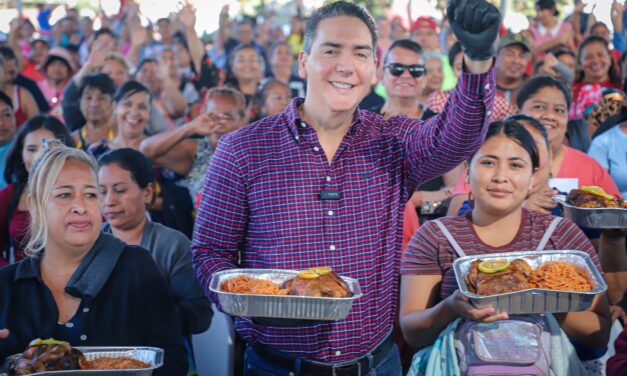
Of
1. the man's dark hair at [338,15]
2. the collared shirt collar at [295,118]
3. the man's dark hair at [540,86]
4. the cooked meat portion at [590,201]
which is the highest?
the man's dark hair at [540,86]

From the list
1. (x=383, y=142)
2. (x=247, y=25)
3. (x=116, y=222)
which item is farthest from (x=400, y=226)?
(x=247, y=25)

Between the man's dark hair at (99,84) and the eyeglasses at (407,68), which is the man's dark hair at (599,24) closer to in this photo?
the eyeglasses at (407,68)

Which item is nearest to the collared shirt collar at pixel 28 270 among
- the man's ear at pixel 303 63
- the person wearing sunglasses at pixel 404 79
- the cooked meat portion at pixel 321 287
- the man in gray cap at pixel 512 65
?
the cooked meat portion at pixel 321 287

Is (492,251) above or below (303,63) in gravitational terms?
below

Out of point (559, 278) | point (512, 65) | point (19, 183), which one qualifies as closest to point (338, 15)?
point (559, 278)

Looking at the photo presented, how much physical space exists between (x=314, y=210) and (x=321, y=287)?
304 millimetres

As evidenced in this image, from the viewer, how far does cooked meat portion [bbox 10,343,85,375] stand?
96.7 inches

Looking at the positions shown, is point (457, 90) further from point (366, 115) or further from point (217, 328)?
point (217, 328)

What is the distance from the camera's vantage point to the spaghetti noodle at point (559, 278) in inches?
102

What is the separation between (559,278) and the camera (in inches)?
103

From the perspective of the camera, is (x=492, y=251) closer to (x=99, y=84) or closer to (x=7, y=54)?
(x=99, y=84)

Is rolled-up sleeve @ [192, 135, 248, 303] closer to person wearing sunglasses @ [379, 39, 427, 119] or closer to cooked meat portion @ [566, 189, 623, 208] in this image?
cooked meat portion @ [566, 189, 623, 208]

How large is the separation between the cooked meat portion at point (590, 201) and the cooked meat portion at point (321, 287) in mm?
1491

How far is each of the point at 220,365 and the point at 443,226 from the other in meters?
1.44
